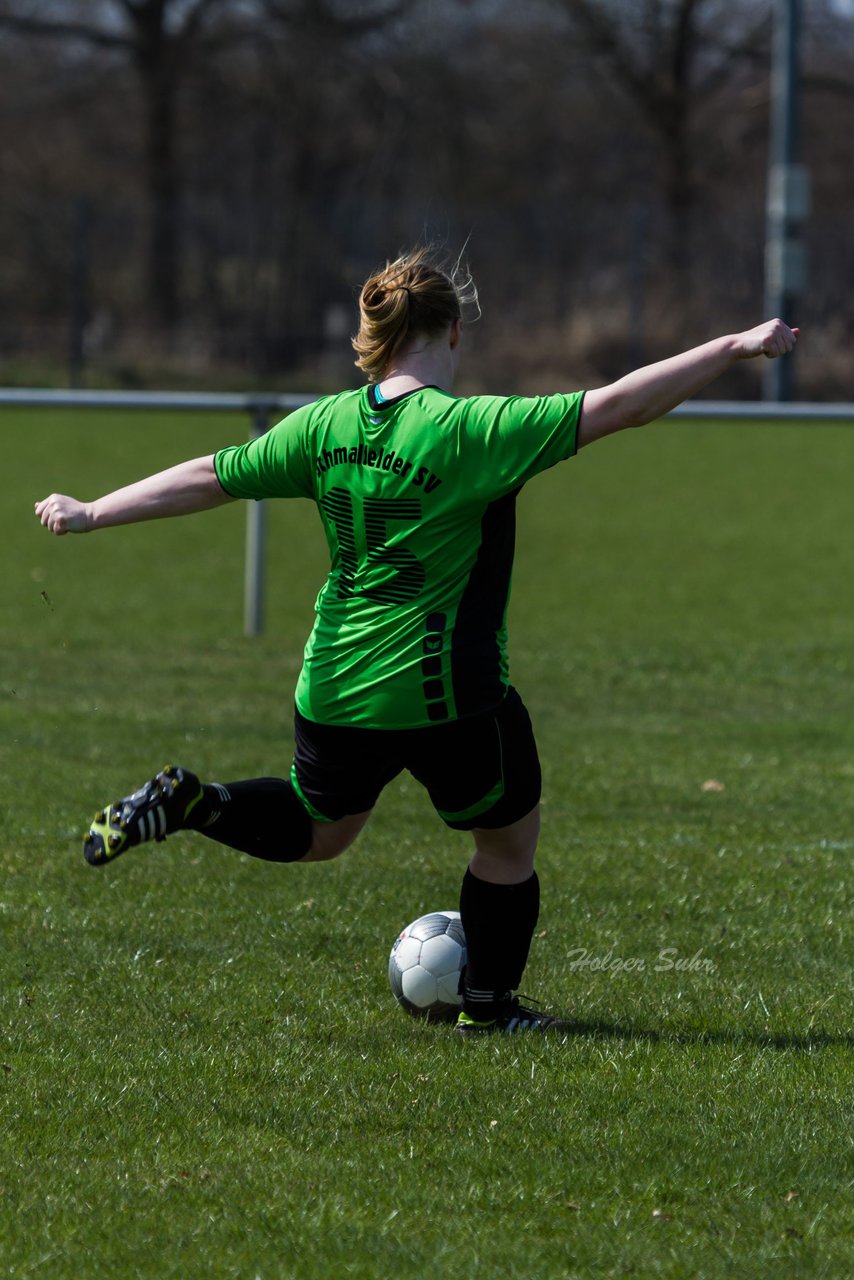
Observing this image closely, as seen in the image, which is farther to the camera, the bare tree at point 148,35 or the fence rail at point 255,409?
the bare tree at point 148,35

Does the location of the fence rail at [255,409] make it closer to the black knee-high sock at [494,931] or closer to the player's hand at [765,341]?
the black knee-high sock at [494,931]

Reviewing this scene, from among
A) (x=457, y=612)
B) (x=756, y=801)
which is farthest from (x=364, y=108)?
(x=457, y=612)

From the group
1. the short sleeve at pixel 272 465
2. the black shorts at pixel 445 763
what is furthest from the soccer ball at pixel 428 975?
the short sleeve at pixel 272 465

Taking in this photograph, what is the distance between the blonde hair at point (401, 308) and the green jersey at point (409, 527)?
11 cm

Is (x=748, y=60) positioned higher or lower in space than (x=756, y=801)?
higher

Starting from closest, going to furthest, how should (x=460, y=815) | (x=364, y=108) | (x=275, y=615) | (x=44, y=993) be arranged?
(x=460, y=815) < (x=44, y=993) < (x=275, y=615) < (x=364, y=108)

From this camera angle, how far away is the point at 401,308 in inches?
159

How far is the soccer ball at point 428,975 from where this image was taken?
14.8 ft

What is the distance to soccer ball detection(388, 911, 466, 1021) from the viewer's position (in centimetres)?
451

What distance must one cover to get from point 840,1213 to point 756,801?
12.4 ft

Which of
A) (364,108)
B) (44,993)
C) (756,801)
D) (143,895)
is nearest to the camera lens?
(44,993)

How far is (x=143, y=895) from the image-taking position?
556cm

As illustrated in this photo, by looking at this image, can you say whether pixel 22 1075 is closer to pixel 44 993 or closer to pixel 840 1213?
pixel 44 993

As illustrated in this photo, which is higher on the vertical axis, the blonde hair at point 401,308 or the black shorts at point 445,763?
the blonde hair at point 401,308
